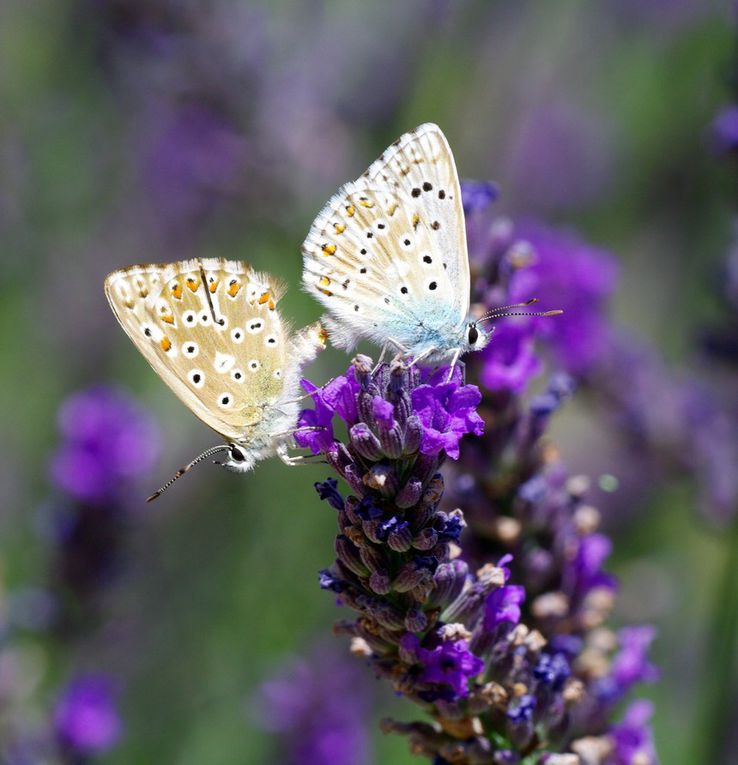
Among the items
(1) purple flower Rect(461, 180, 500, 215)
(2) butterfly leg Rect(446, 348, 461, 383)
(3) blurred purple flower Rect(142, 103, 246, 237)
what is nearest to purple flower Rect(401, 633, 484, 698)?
(2) butterfly leg Rect(446, 348, 461, 383)

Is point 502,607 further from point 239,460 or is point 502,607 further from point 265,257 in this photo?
point 265,257

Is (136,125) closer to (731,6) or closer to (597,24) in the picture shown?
(597,24)

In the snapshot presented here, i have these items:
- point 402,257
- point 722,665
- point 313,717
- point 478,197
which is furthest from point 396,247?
point 313,717

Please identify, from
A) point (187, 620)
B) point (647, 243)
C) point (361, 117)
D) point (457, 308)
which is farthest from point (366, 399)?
point (647, 243)

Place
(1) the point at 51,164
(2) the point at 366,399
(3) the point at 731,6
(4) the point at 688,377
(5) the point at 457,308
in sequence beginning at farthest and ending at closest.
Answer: (1) the point at 51,164 → (4) the point at 688,377 → (3) the point at 731,6 → (5) the point at 457,308 → (2) the point at 366,399

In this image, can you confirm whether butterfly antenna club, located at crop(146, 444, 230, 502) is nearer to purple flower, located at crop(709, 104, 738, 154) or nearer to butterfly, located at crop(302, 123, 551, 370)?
butterfly, located at crop(302, 123, 551, 370)

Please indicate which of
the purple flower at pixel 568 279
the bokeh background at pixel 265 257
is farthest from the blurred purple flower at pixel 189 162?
the purple flower at pixel 568 279
